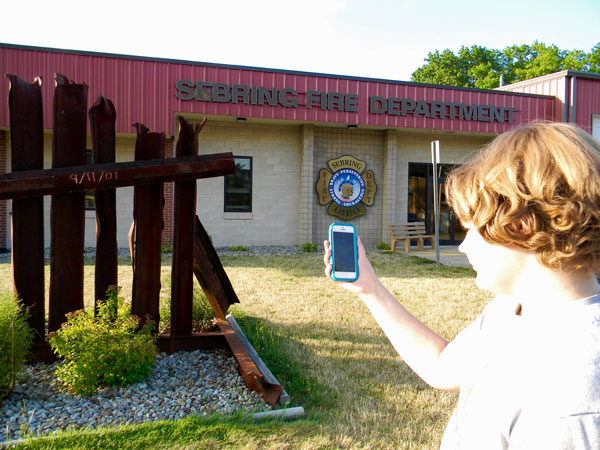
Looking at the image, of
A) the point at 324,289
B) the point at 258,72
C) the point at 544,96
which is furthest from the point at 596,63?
the point at 324,289

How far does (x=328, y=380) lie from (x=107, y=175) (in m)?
2.39

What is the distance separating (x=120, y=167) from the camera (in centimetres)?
398

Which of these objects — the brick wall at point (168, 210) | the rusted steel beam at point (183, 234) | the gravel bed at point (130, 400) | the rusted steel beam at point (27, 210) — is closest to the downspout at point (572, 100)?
the brick wall at point (168, 210)

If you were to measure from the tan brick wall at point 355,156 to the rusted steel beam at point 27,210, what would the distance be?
41.7 ft

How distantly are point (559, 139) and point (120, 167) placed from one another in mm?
3585

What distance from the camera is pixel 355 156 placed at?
17.0 m

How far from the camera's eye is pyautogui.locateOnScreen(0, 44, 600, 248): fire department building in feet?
46.1

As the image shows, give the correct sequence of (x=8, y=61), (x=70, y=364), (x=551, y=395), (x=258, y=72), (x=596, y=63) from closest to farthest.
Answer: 1. (x=551, y=395)
2. (x=70, y=364)
3. (x=8, y=61)
4. (x=258, y=72)
5. (x=596, y=63)

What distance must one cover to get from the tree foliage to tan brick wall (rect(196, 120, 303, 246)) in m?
34.2

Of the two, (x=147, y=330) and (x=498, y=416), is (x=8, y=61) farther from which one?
(x=498, y=416)

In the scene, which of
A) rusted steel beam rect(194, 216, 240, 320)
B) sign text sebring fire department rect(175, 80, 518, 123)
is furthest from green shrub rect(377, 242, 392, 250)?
rusted steel beam rect(194, 216, 240, 320)

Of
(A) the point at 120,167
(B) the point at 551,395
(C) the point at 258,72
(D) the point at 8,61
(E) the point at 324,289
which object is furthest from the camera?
(C) the point at 258,72

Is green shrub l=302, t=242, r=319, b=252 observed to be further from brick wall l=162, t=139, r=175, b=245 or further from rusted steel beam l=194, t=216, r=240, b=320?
rusted steel beam l=194, t=216, r=240, b=320

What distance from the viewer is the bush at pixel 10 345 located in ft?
11.0
